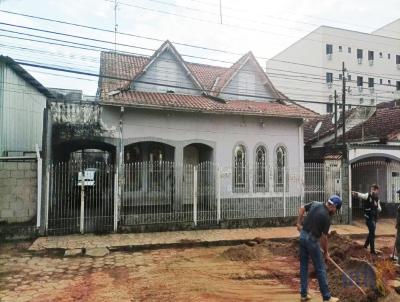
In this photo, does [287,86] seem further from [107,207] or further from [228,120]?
[107,207]

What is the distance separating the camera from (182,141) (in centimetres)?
1496

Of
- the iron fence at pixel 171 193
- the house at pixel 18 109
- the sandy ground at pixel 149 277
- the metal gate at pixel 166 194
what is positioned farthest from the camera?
the house at pixel 18 109

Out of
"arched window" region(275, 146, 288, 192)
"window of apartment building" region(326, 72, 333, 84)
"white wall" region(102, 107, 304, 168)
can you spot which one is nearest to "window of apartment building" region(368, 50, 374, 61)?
"window of apartment building" region(326, 72, 333, 84)

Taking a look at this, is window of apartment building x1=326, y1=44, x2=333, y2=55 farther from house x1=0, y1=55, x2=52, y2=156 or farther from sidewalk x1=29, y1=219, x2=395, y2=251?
house x1=0, y1=55, x2=52, y2=156

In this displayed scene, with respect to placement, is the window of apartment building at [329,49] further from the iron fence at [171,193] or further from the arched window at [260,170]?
the iron fence at [171,193]

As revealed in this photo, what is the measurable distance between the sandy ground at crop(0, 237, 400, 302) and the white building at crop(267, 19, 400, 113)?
1337 inches

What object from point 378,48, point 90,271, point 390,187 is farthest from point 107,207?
point 378,48

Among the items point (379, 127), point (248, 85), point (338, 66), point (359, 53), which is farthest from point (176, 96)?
point (359, 53)

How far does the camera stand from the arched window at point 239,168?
15531mm

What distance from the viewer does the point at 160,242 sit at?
36.1 ft

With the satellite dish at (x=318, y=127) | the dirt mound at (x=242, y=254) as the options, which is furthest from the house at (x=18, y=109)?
the satellite dish at (x=318, y=127)

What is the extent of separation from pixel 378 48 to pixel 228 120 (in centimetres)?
3654

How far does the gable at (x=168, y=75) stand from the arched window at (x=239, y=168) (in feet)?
9.62

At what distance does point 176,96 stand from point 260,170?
4.47m
